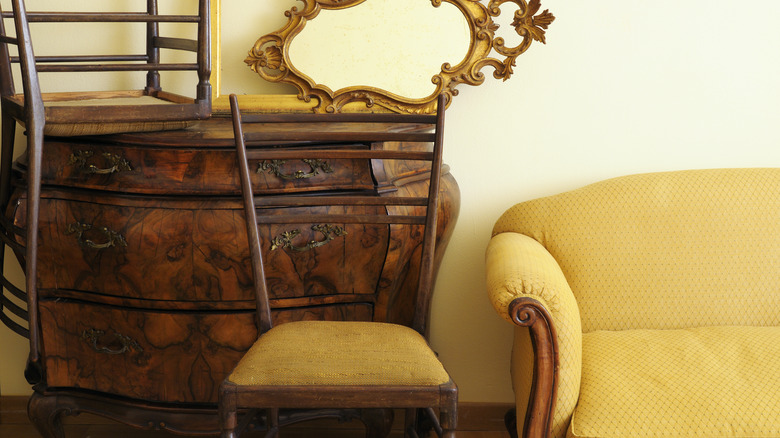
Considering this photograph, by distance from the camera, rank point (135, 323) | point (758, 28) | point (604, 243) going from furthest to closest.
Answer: point (758, 28) < point (604, 243) < point (135, 323)

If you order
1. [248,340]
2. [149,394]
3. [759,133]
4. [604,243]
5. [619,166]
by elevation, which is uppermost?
[759,133]

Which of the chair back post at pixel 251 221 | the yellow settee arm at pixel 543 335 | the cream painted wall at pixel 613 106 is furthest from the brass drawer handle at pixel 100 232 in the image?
the yellow settee arm at pixel 543 335

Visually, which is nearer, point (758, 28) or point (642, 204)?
point (642, 204)

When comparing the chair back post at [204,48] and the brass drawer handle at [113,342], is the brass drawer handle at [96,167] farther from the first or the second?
the brass drawer handle at [113,342]

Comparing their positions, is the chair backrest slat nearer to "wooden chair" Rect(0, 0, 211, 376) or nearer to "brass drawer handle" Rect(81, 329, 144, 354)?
"wooden chair" Rect(0, 0, 211, 376)

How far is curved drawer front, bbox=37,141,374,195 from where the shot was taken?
5.80ft

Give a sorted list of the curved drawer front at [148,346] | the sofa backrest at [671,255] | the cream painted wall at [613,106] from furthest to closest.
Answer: the cream painted wall at [613,106]
the sofa backrest at [671,255]
the curved drawer front at [148,346]

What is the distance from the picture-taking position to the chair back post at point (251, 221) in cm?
166

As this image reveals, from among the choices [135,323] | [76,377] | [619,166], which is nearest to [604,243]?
[619,166]

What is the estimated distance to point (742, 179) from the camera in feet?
6.90

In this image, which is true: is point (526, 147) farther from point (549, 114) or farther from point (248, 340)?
point (248, 340)

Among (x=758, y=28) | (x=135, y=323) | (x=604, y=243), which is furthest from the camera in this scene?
(x=758, y=28)

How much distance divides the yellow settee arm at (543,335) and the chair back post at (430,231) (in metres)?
0.17

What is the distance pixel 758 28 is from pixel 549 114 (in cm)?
73
